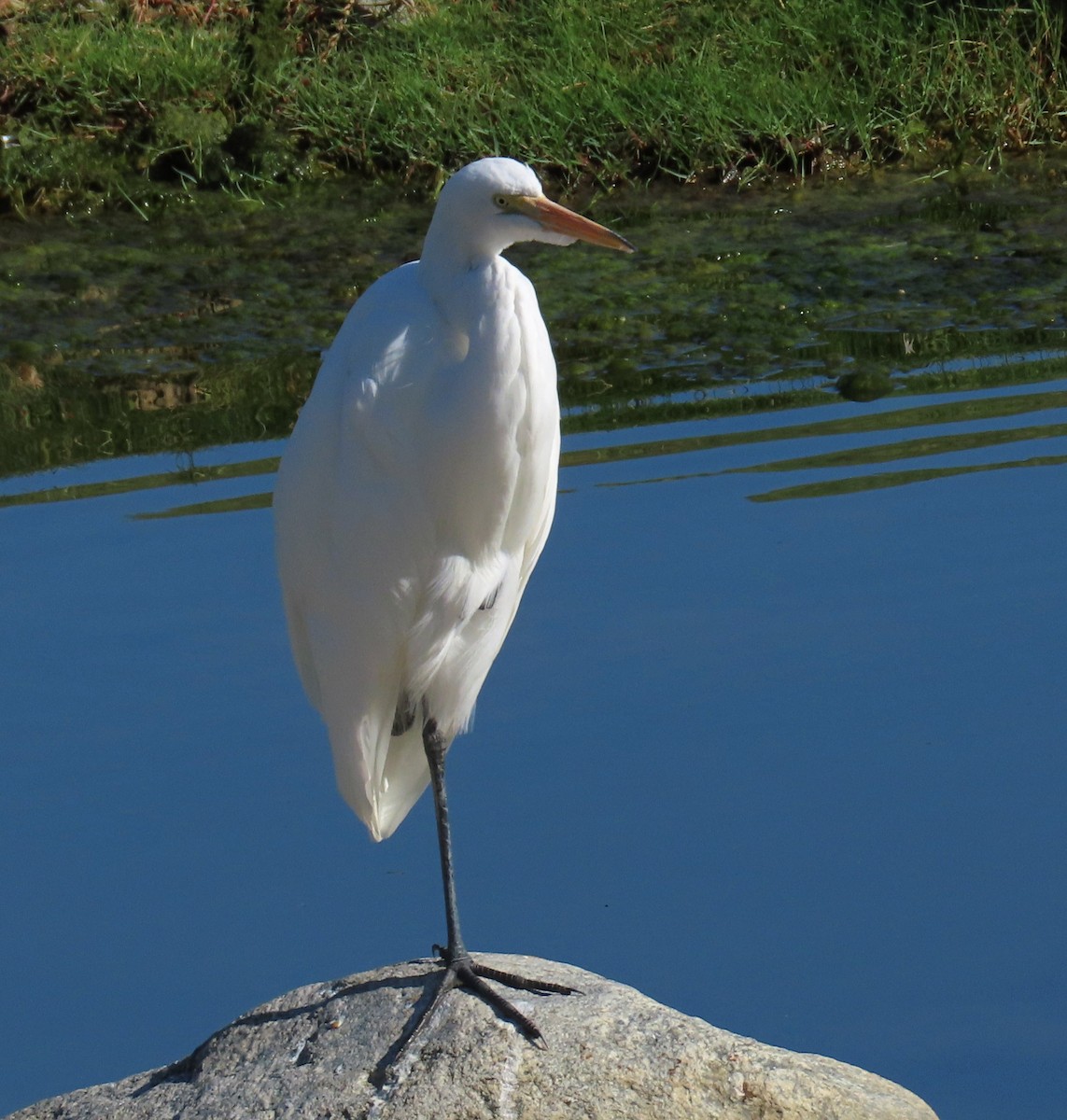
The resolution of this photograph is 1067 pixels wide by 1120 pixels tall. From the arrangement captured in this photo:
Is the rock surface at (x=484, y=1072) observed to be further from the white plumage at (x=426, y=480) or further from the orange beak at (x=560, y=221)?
the orange beak at (x=560, y=221)

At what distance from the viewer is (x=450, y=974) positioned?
3039 mm

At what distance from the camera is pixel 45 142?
755 centimetres

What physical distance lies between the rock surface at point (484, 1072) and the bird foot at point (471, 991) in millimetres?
13

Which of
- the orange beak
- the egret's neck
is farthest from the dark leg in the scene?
the orange beak

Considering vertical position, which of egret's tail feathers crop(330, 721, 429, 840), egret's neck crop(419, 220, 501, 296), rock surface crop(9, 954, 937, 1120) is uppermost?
egret's neck crop(419, 220, 501, 296)

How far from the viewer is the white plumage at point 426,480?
9.41 ft

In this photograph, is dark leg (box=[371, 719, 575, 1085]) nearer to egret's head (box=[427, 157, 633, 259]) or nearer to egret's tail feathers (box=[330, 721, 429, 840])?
egret's tail feathers (box=[330, 721, 429, 840])

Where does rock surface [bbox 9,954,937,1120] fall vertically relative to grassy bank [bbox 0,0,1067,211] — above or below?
below

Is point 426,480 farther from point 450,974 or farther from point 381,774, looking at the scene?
point 450,974

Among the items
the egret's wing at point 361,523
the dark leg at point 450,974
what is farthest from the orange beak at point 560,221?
the dark leg at point 450,974

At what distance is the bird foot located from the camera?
2891 millimetres

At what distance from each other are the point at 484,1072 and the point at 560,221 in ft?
4.16

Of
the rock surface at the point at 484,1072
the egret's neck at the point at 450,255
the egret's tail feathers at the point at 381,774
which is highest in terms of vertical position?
the egret's neck at the point at 450,255

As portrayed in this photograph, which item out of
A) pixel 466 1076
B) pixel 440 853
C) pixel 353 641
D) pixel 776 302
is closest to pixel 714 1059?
pixel 466 1076
